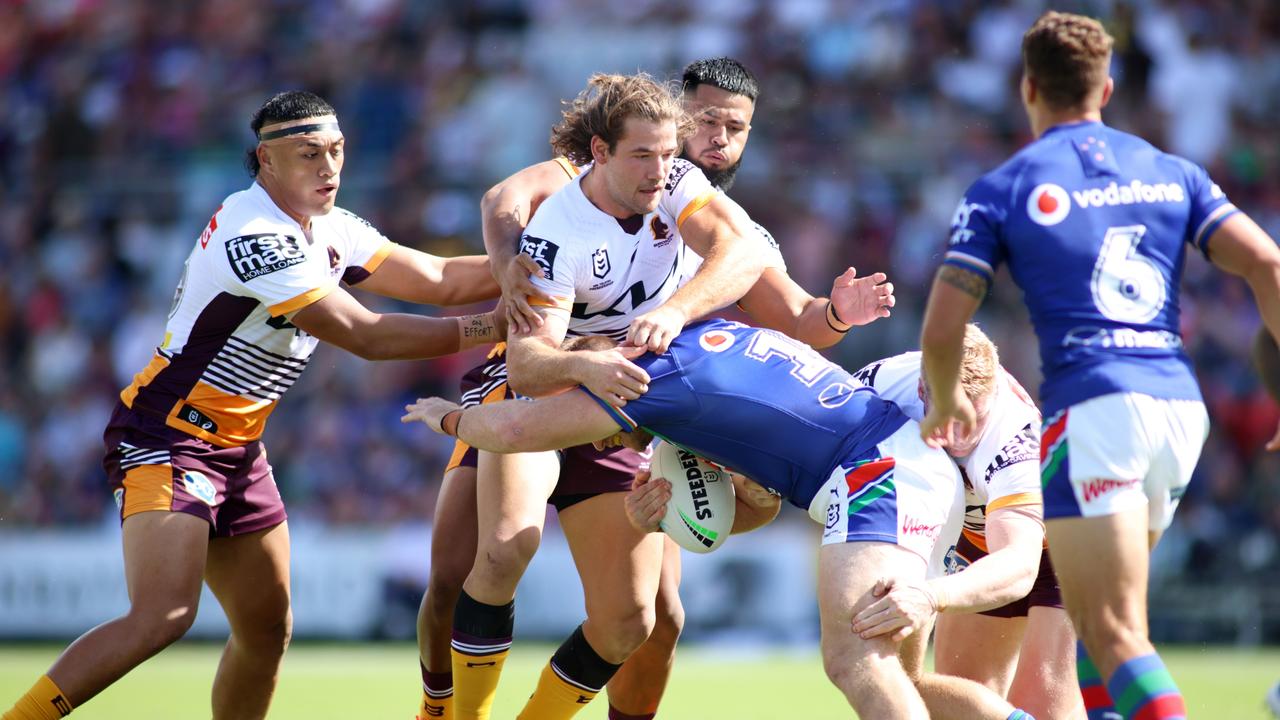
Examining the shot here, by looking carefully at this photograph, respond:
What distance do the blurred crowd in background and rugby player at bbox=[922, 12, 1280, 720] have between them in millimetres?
8690

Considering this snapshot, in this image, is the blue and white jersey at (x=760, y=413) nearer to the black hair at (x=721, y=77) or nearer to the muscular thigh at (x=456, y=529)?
the muscular thigh at (x=456, y=529)

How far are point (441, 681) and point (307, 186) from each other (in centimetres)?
229

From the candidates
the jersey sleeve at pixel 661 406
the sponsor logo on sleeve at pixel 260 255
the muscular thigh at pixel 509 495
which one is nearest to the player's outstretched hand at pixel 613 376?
the jersey sleeve at pixel 661 406

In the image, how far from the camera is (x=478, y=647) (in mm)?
6023

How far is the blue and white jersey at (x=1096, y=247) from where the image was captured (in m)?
4.56

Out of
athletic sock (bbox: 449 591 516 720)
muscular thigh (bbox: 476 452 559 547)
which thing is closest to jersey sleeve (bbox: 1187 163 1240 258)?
muscular thigh (bbox: 476 452 559 547)

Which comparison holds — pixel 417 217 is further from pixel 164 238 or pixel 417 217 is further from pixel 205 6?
pixel 205 6

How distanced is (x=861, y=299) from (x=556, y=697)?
218 centimetres

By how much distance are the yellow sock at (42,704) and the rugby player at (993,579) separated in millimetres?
3222

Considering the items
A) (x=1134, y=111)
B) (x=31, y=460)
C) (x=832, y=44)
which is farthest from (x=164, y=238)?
(x=1134, y=111)

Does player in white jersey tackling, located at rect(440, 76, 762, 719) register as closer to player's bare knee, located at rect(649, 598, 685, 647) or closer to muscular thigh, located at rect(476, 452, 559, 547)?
muscular thigh, located at rect(476, 452, 559, 547)

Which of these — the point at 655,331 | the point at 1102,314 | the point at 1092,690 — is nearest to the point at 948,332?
the point at 1102,314

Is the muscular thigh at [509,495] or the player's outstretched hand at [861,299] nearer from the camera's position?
the muscular thigh at [509,495]

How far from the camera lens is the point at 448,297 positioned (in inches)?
269
